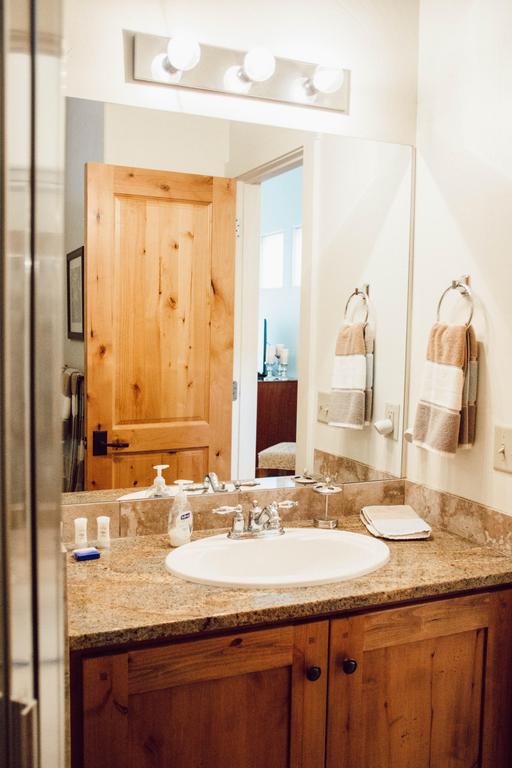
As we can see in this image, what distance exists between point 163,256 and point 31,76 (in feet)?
4.34

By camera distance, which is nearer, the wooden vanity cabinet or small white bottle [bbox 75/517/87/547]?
the wooden vanity cabinet

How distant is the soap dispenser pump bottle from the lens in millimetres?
1820

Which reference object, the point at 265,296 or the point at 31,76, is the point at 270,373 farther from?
the point at 31,76

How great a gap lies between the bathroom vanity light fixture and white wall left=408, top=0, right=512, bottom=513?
0.29 metres

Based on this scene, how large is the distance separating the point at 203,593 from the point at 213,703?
0.21m

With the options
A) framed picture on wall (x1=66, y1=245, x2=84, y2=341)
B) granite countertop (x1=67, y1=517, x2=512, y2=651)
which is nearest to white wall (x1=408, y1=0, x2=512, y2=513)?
granite countertop (x1=67, y1=517, x2=512, y2=651)

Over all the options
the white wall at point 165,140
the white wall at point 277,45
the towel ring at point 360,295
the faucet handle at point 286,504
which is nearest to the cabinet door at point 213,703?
the faucet handle at point 286,504

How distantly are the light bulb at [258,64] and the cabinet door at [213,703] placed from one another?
1.41 m

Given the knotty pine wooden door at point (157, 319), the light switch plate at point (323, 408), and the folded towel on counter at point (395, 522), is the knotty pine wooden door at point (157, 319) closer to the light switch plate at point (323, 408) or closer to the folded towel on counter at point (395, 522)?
the light switch plate at point (323, 408)

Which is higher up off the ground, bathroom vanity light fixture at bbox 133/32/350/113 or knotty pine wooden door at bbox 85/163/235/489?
bathroom vanity light fixture at bbox 133/32/350/113

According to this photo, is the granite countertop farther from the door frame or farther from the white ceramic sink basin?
the door frame

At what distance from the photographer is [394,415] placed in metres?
2.13

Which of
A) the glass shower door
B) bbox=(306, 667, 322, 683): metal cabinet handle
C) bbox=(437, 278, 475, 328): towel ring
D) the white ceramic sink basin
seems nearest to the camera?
the glass shower door

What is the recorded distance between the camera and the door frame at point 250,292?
191 cm
